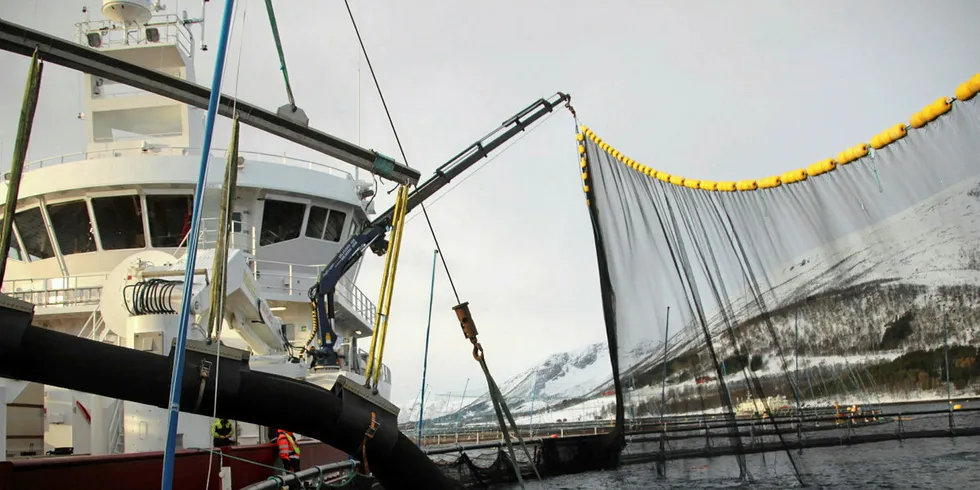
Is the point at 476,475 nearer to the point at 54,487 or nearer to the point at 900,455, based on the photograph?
the point at 54,487

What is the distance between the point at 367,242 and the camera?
17625 millimetres

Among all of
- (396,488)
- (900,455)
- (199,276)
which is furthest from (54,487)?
(900,455)

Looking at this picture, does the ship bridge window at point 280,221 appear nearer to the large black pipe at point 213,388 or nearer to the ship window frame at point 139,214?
the ship window frame at point 139,214

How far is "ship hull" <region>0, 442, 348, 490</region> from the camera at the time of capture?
5.65m

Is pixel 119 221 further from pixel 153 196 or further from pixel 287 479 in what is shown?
pixel 287 479

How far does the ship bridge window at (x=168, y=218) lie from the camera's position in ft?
52.5

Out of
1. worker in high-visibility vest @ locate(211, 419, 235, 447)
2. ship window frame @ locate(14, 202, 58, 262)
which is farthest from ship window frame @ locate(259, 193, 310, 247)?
worker in high-visibility vest @ locate(211, 419, 235, 447)

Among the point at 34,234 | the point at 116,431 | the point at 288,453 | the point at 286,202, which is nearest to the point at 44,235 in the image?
the point at 34,234

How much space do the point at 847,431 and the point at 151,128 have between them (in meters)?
16.2

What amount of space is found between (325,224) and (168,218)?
12.1 ft

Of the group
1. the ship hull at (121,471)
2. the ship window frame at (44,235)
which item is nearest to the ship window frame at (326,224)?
the ship window frame at (44,235)

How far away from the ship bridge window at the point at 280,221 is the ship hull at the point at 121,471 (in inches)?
351

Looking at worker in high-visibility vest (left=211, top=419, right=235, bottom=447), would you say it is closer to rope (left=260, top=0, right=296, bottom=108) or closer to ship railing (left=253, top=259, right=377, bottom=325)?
rope (left=260, top=0, right=296, bottom=108)

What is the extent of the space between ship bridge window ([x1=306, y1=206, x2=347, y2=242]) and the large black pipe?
1216 cm
